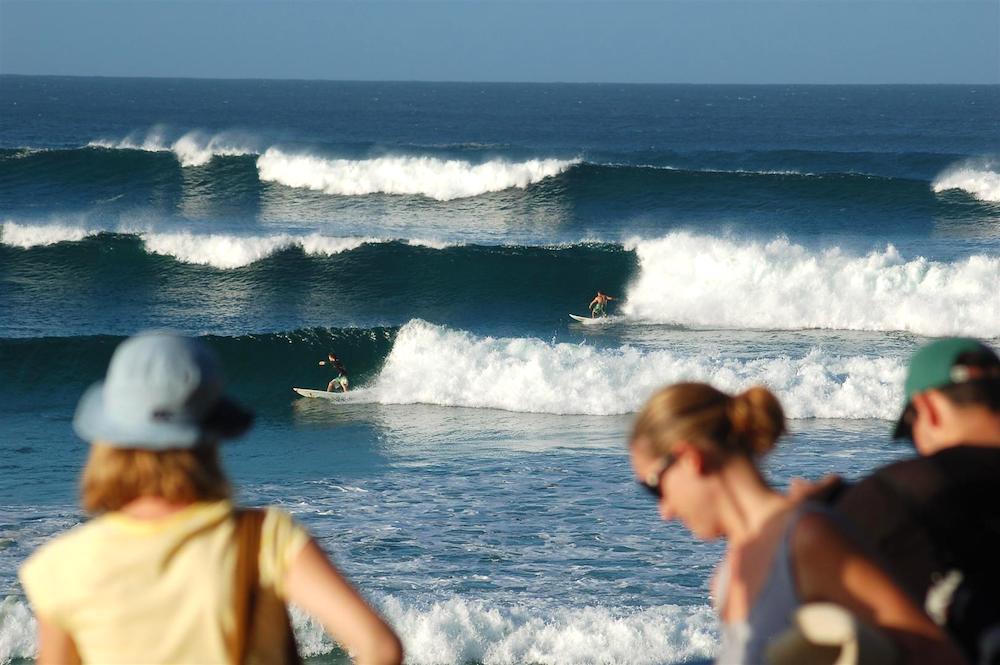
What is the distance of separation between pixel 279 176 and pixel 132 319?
11713 millimetres

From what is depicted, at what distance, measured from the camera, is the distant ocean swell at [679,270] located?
17.8 meters

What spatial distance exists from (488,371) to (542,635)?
7402 mm

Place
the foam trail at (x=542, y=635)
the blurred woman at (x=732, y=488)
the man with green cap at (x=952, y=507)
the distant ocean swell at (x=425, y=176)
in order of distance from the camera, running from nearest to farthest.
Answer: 1. the blurred woman at (x=732, y=488)
2. the man with green cap at (x=952, y=507)
3. the foam trail at (x=542, y=635)
4. the distant ocean swell at (x=425, y=176)

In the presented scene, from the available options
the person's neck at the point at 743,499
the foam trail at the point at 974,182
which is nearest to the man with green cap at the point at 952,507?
the person's neck at the point at 743,499

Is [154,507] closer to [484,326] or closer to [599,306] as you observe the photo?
[484,326]

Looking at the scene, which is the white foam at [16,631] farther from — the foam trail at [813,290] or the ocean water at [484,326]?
the foam trail at [813,290]

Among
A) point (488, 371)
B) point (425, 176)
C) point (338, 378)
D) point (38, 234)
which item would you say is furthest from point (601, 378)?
point (425, 176)

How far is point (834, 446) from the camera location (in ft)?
34.7

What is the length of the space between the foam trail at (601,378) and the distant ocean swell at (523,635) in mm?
6057

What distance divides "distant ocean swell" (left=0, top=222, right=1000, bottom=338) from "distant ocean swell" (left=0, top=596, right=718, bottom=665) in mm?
11919

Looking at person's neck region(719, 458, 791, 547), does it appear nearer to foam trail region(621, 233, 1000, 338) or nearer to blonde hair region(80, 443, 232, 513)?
blonde hair region(80, 443, 232, 513)

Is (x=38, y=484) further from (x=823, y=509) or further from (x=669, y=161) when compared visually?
(x=669, y=161)

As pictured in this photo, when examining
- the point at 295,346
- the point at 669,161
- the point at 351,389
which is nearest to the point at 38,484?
the point at 351,389

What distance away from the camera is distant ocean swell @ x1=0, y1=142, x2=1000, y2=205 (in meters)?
28.2
